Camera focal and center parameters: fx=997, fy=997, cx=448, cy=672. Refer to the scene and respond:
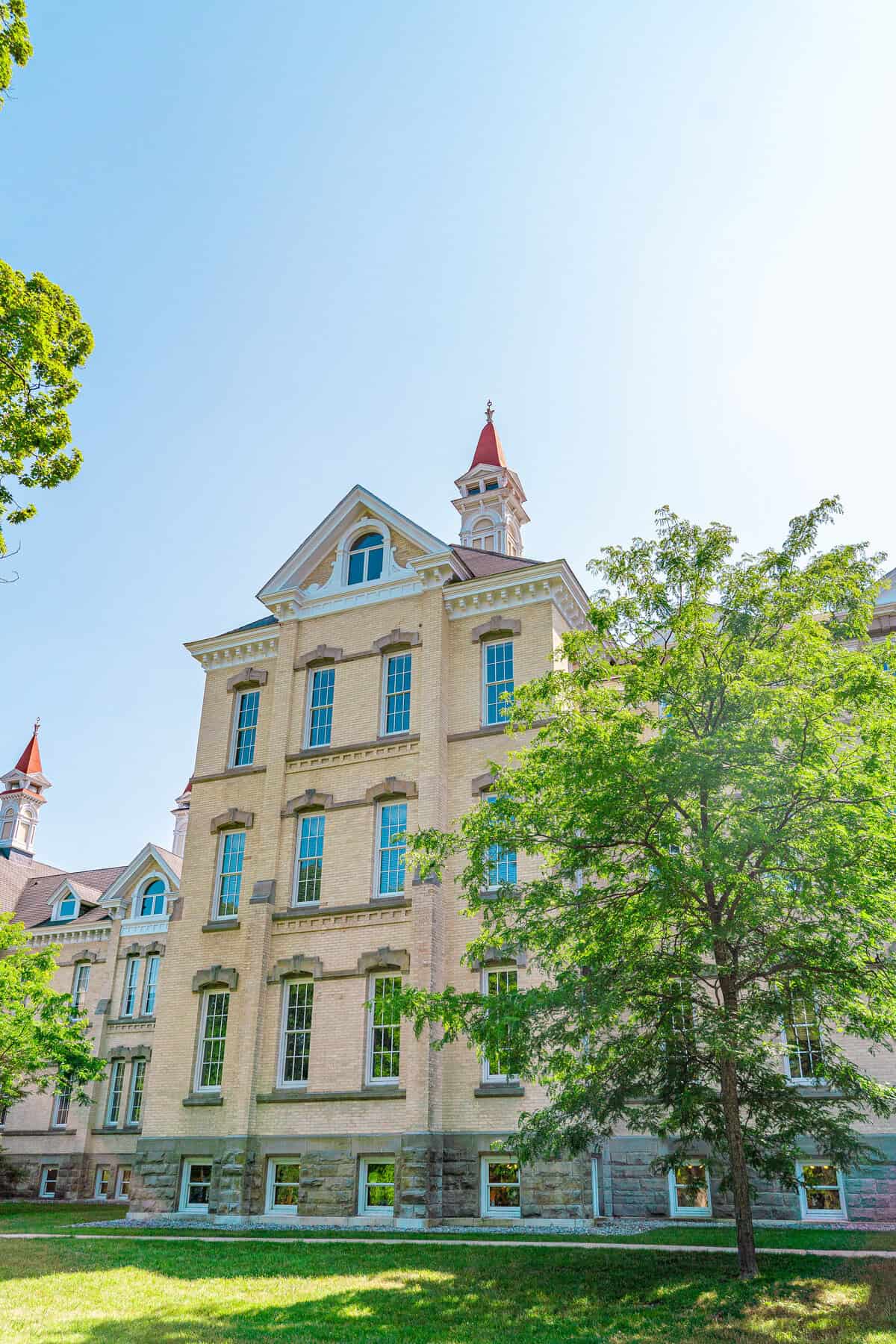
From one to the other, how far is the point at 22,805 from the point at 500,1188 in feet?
156

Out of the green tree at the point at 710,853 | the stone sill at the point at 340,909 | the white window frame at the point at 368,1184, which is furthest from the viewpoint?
the stone sill at the point at 340,909

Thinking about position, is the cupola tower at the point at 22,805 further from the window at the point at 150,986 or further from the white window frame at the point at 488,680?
the white window frame at the point at 488,680

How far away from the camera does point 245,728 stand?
2833 cm

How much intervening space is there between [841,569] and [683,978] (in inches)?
246

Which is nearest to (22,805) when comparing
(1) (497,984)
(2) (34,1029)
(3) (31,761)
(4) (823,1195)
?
(3) (31,761)

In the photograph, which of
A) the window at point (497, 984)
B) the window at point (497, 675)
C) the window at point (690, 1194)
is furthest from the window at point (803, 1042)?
the window at point (497, 675)

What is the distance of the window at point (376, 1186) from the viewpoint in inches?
849

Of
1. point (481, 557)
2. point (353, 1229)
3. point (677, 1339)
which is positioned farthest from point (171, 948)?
point (677, 1339)

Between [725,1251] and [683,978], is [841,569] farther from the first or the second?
[725,1251]

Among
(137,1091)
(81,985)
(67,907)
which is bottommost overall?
(137,1091)

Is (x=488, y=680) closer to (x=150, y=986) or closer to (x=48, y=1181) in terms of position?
(x=150, y=986)

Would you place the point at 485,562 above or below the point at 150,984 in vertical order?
above

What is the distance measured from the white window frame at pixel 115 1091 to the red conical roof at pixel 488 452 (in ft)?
85.1

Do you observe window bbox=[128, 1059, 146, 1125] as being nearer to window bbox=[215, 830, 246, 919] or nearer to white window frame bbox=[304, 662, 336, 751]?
window bbox=[215, 830, 246, 919]
